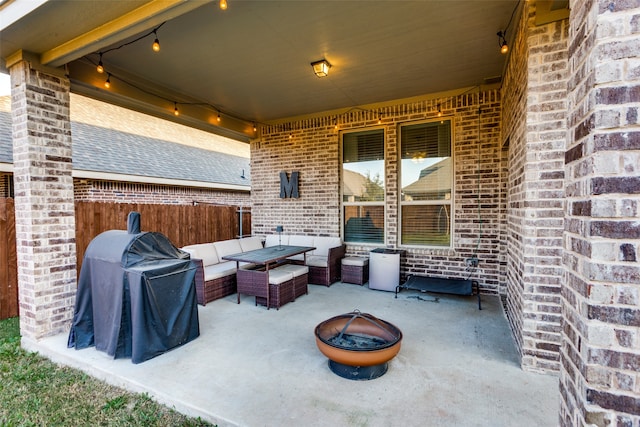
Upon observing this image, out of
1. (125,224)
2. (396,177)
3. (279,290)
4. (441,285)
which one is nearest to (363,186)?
(396,177)

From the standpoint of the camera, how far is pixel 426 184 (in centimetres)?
564

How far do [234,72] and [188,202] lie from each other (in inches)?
227

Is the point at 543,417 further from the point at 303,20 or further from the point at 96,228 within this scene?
the point at 96,228

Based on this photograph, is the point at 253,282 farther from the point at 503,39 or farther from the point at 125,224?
the point at 503,39


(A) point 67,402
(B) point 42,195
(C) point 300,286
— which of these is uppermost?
(B) point 42,195

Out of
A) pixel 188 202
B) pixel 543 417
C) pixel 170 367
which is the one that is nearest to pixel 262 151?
pixel 188 202

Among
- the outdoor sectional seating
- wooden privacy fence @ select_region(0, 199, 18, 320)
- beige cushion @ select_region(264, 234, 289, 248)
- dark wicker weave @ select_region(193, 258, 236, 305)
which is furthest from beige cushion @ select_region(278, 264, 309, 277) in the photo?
wooden privacy fence @ select_region(0, 199, 18, 320)

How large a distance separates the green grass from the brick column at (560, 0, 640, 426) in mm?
2328

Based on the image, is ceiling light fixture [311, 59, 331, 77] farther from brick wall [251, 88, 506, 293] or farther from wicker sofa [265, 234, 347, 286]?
wicker sofa [265, 234, 347, 286]

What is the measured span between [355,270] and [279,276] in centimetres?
178

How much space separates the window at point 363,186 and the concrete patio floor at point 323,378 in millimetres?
2385

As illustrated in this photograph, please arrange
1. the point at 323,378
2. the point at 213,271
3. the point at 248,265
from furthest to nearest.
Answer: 1. the point at 248,265
2. the point at 213,271
3. the point at 323,378

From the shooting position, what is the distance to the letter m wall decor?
6707 millimetres

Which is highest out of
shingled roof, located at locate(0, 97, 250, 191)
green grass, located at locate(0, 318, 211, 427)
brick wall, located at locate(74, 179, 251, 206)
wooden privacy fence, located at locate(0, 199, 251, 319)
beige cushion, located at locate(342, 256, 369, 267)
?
shingled roof, located at locate(0, 97, 250, 191)
